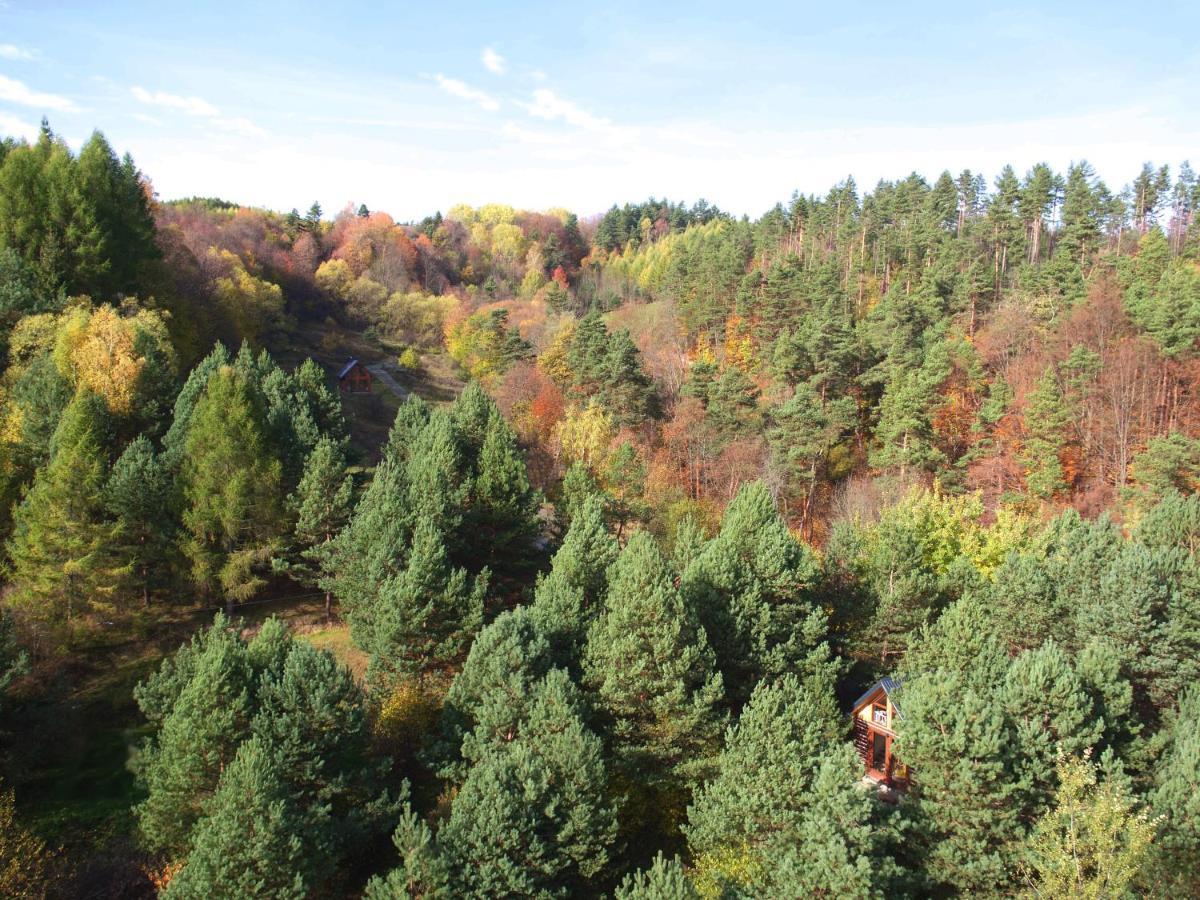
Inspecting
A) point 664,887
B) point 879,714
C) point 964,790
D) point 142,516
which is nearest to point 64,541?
point 142,516

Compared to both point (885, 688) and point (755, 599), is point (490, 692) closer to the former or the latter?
point (755, 599)

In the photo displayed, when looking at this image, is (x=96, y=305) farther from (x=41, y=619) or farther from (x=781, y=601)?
(x=781, y=601)

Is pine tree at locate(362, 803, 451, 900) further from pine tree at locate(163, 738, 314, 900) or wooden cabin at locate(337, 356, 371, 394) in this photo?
wooden cabin at locate(337, 356, 371, 394)

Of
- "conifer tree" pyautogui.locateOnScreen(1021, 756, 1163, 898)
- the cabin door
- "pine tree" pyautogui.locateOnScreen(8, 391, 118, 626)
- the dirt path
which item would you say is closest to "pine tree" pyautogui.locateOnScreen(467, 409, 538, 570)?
"pine tree" pyautogui.locateOnScreen(8, 391, 118, 626)

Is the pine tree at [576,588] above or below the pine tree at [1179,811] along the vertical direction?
above

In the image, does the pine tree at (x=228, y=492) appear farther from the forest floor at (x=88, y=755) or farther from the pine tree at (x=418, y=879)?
the pine tree at (x=418, y=879)

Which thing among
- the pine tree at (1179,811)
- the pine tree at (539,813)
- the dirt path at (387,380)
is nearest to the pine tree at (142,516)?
the pine tree at (539,813)
